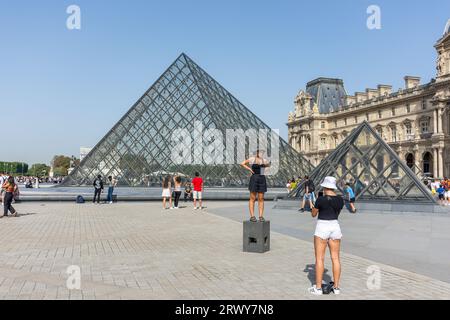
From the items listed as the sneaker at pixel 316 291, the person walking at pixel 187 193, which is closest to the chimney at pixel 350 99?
the person walking at pixel 187 193

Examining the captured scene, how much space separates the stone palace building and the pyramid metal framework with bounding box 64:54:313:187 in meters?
11.2

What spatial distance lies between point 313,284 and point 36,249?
487 centimetres

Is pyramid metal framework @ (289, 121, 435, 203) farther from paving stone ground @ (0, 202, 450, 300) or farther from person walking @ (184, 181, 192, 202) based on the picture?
paving stone ground @ (0, 202, 450, 300)

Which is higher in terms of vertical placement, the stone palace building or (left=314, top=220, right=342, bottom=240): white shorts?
the stone palace building

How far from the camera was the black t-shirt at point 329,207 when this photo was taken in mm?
4547

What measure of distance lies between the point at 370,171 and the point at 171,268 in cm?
1244

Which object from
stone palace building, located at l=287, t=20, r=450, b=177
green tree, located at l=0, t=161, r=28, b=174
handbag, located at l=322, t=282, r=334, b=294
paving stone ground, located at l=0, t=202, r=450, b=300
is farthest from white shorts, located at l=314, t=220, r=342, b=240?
green tree, located at l=0, t=161, r=28, b=174

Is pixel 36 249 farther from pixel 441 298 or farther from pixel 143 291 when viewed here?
pixel 441 298

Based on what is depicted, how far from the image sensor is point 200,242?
7.99 m

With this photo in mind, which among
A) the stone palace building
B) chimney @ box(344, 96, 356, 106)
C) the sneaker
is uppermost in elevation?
chimney @ box(344, 96, 356, 106)

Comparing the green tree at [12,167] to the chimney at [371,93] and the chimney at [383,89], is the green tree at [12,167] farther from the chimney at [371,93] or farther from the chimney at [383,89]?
the chimney at [383,89]

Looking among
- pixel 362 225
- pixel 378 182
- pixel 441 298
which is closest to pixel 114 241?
pixel 441 298

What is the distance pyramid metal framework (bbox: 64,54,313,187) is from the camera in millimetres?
29422

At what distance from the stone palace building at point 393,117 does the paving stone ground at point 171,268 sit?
2989 cm
